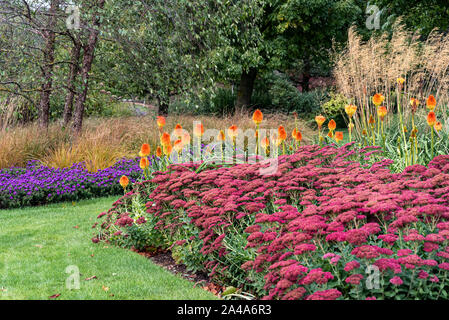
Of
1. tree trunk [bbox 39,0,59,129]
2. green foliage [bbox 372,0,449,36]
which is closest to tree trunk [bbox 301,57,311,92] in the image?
green foliage [bbox 372,0,449,36]

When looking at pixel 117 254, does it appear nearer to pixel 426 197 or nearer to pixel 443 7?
pixel 426 197

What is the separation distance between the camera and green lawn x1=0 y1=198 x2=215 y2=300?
3520mm

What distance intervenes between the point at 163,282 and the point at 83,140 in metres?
5.78

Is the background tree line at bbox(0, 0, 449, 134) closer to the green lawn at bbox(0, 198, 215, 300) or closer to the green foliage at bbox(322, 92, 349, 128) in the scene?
the green foliage at bbox(322, 92, 349, 128)

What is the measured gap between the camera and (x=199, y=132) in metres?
4.86

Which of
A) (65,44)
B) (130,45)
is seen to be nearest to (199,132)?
(130,45)

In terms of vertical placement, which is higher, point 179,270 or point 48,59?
point 48,59

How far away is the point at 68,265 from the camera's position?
13.8 ft

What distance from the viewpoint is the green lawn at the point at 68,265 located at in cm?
352

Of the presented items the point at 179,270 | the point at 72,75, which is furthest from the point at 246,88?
the point at 179,270

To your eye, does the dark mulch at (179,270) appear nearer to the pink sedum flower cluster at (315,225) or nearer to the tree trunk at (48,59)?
the pink sedum flower cluster at (315,225)

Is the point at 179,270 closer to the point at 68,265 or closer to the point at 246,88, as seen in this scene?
the point at 68,265

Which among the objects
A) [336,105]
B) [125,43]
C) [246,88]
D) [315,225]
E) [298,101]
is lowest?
[315,225]
